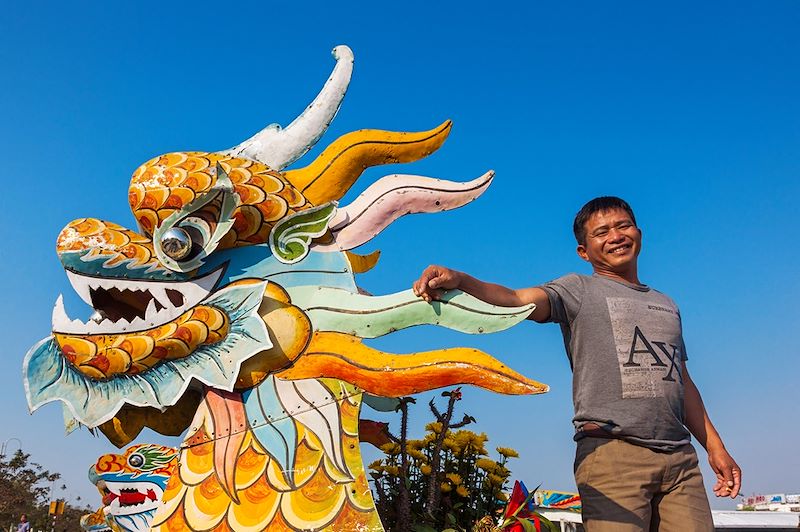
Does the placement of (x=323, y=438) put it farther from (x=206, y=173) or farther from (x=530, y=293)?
(x=206, y=173)

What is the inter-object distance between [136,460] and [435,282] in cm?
188

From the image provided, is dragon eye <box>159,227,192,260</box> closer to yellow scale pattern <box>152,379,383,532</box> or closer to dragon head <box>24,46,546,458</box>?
dragon head <box>24,46,546,458</box>

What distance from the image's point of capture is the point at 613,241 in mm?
2865

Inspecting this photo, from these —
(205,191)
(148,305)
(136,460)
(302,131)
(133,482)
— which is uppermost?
(302,131)

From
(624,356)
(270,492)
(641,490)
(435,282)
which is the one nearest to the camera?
(641,490)

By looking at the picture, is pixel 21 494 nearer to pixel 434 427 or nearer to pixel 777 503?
pixel 434 427

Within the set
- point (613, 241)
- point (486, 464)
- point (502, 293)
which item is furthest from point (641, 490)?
point (486, 464)

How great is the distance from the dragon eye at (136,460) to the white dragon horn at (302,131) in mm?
1670

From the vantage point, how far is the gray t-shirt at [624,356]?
2498mm

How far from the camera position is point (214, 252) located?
12.1ft

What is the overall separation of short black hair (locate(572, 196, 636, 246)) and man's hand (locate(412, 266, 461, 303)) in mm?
568

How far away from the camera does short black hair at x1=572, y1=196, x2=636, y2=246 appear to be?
116 inches

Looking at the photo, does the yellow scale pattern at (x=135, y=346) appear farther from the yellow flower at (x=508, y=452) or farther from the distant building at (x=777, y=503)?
the distant building at (x=777, y=503)

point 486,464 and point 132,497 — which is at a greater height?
point 486,464
